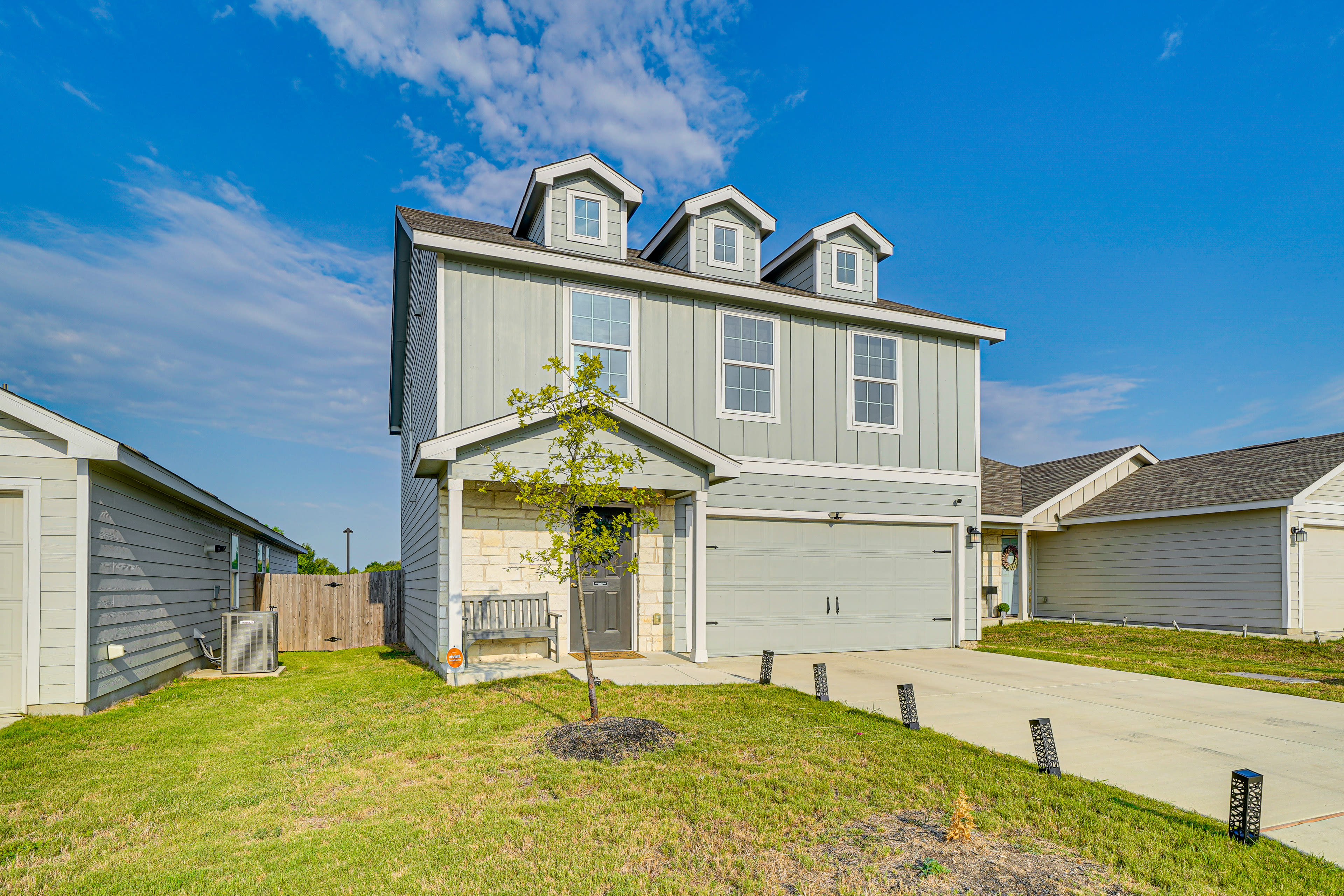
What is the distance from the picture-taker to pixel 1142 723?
6883 mm

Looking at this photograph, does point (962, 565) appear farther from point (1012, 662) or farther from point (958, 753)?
point (958, 753)

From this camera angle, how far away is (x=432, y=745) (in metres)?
6.09

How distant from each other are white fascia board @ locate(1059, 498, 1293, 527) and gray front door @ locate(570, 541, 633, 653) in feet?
44.4

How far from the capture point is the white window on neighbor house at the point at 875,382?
1263cm

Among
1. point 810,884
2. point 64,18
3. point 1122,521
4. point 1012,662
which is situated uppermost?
point 64,18

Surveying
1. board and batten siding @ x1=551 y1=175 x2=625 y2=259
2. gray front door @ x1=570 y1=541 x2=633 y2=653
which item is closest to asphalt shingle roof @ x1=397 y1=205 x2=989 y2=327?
board and batten siding @ x1=551 y1=175 x2=625 y2=259

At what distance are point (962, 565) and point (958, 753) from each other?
25.9 feet

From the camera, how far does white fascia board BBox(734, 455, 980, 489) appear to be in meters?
11.7

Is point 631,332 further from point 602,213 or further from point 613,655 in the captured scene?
point 613,655

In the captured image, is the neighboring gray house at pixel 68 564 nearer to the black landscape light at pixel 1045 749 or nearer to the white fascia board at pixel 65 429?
the white fascia board at pixel 65 429

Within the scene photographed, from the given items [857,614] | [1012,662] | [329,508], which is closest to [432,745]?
[857,614]

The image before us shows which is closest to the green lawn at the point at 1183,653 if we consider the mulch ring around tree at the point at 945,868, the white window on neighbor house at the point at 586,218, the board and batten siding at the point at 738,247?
the mulch ring around tree at the point at 945,868

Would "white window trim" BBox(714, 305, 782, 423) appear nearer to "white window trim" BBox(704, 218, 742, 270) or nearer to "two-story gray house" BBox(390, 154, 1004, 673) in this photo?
"two-story gray house" BBox(390, 154, 1004, 673)

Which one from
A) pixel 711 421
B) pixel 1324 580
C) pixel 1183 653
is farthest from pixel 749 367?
pixel 1324 580
